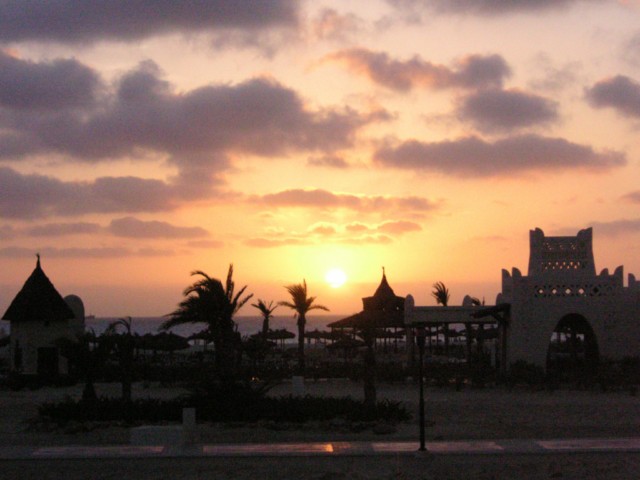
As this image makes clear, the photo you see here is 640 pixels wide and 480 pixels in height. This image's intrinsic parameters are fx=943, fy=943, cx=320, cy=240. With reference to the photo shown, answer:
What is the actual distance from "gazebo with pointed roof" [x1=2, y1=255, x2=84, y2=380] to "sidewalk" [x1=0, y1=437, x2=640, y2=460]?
18732 mm

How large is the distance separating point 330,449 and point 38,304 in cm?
2260

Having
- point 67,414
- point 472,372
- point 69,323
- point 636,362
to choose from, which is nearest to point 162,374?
point 69,323

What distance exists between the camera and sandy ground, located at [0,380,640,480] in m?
15.9

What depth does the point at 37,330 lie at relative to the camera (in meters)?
37.2

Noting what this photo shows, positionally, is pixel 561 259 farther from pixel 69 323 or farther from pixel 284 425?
pixel 69 323

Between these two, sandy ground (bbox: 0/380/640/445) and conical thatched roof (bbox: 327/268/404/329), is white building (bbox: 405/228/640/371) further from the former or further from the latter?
conical thatched roof (bbox: 327/268/404/329)

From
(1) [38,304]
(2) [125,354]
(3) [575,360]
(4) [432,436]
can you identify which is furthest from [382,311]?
(4) [432,436]

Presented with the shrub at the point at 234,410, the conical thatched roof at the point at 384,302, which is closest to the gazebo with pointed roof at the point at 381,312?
the conical thatched roof at the point at 384,302

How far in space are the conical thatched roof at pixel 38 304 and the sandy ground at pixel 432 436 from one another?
6.74 metres

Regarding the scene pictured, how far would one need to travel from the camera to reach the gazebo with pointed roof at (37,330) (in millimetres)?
36625

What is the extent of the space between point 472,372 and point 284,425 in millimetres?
14644

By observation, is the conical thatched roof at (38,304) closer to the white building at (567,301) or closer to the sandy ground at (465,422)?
the sandy ground at (465,422)

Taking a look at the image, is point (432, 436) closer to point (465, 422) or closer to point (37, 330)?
point (465, 422)

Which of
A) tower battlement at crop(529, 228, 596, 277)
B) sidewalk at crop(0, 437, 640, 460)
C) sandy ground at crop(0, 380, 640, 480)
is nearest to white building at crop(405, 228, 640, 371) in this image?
tower battlement at crop(529, 228, 596, 277)
